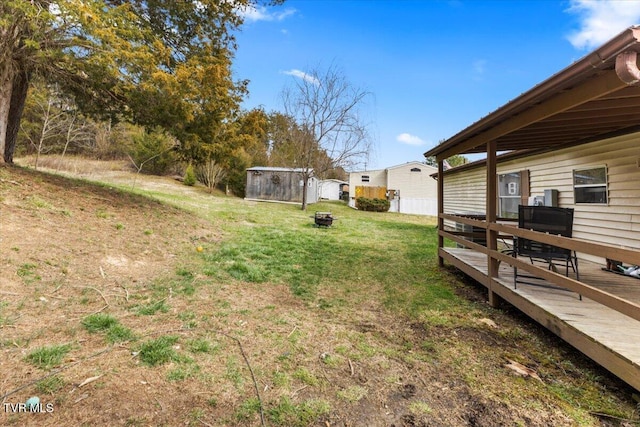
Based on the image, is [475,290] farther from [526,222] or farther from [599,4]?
[599,4]

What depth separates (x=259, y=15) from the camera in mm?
8031

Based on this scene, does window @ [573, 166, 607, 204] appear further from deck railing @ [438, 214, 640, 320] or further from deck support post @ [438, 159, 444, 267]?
deck railing @ [438, 214, 640, 320]

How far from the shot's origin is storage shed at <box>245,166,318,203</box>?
2091 centimetres

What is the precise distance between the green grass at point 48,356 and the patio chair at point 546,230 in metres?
4.74

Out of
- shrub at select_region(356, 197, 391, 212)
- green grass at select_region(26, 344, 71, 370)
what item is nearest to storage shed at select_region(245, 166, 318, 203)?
shrub at select_region(356, 197, 391, 212)

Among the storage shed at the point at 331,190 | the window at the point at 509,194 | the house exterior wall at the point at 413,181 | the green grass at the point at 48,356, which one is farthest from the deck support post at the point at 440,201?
the storage shed at the point at 331,190

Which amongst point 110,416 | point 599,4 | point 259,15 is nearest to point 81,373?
point 110,416

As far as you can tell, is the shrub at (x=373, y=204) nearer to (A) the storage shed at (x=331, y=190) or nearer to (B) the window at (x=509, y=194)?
(A) the storage shed at (x=331, y=190)

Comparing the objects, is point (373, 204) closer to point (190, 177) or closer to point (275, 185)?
point (275, 185)

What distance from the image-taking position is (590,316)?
3023mm

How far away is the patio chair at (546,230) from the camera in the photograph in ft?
12.4

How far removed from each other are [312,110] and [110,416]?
17.7 metres

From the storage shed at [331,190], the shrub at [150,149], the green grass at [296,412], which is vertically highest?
the shrub at [150,149]

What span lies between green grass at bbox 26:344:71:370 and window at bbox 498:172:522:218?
945 cm
